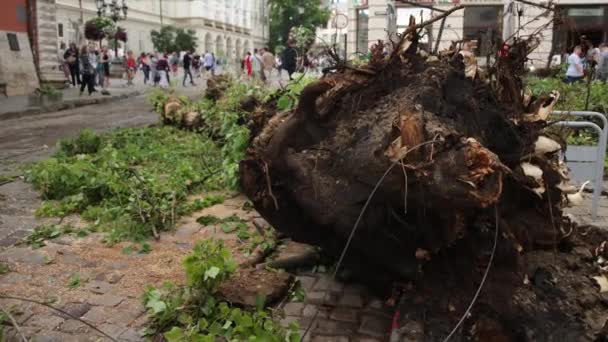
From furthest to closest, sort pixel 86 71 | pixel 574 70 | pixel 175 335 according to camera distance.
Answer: pixel 86 71 → pixel 574 70 → pixel 175 335

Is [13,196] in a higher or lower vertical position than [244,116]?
lower

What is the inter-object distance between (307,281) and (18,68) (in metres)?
21.3

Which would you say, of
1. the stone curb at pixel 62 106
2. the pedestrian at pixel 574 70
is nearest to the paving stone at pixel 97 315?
the stone curb at pixel 62 106

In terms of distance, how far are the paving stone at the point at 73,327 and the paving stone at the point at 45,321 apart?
0.16 ft

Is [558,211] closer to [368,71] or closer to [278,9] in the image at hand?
[368,71]

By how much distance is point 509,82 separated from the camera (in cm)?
393

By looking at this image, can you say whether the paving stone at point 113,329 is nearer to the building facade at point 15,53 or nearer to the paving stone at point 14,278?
the paving stone at point 14,278

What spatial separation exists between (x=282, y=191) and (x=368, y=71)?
955 millimetres

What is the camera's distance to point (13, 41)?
22.2 metres

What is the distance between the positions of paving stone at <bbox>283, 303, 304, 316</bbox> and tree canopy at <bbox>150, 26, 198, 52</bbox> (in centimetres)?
5669

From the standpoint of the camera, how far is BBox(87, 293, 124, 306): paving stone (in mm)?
4156

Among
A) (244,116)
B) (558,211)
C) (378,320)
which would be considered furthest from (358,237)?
(244,116)

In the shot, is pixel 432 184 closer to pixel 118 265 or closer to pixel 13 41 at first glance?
pixel 118 265

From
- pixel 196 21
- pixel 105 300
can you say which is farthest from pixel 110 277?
pixel 196 21
